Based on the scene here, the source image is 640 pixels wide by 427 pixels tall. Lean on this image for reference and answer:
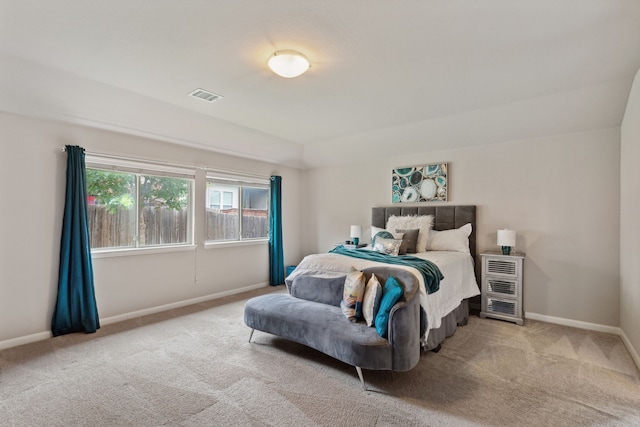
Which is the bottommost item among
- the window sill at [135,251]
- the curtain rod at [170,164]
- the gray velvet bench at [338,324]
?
the gray velvet bench at [338,324]

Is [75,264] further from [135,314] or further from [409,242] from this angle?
[409,242]

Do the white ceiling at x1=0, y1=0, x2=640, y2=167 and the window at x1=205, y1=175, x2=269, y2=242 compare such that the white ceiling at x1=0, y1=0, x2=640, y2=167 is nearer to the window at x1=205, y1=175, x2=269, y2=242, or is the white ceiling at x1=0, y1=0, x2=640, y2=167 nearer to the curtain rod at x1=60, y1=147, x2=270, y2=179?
the curtain rod at x1=60, y1=147, x2=270, y2=179

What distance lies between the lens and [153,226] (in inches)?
165

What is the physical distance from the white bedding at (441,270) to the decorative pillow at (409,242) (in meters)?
0.37

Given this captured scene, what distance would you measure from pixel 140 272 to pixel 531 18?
15.2ft

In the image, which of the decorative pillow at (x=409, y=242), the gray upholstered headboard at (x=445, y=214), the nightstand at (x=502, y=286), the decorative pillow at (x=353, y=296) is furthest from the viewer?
the gray upholstered headboard at (x=445, y=214)

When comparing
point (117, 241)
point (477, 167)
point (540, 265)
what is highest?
point (477, 167)

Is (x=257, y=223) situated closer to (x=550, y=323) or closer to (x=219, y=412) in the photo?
(x=219, y=412)

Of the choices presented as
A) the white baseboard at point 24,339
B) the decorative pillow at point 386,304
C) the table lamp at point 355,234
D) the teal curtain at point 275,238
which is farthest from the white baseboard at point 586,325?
the white baseboard at point 24,339

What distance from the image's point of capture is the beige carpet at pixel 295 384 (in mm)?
1988

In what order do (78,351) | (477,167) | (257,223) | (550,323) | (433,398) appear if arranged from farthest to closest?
(257,223), (477,167), (550,323), (78,351), (433,398)

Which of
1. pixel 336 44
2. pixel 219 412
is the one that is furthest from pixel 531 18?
pixel 219 412

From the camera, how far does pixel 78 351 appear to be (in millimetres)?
2889

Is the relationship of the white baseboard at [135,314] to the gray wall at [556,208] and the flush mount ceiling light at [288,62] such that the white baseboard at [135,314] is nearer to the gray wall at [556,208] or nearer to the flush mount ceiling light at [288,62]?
the flush mount ceiling light at [288,62]
